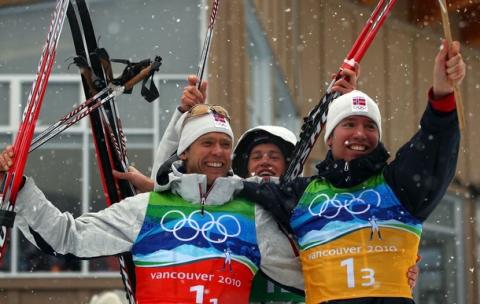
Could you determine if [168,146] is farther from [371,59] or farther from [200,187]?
[371,59]

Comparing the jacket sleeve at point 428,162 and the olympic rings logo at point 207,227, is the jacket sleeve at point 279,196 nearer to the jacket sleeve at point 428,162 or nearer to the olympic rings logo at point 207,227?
the olympic rings logo at point 207,227

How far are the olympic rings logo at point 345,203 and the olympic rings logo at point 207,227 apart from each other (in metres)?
0.32

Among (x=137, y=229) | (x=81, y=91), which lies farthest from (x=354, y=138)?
(x=81, y=91)

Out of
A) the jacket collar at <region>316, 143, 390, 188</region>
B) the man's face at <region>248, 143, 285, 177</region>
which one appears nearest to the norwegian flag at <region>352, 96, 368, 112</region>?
the jacket collar at <region>316, 143, 390, 188</region>

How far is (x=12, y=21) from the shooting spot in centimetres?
1116

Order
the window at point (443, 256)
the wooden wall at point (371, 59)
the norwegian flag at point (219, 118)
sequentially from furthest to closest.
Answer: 1. the window at point (443, 256)
2. the wooden wall at point (371, 59)
3. the norwegian flag at point (219, 118)

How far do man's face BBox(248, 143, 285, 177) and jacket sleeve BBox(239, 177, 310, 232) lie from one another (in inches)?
18.7

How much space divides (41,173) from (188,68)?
182 cm

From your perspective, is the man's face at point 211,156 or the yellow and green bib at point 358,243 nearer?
the yellow and green bib at point 358,243

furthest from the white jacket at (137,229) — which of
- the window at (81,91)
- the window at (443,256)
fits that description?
the window at (443,256)

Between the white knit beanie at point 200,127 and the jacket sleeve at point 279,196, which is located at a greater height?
the white knit beanie at point 200,127

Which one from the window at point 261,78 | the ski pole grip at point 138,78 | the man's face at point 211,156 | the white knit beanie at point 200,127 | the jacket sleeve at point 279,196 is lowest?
the jacket sleeve at point 279,196

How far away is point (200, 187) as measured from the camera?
431 cm

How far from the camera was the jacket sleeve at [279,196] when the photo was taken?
430 centimetres
